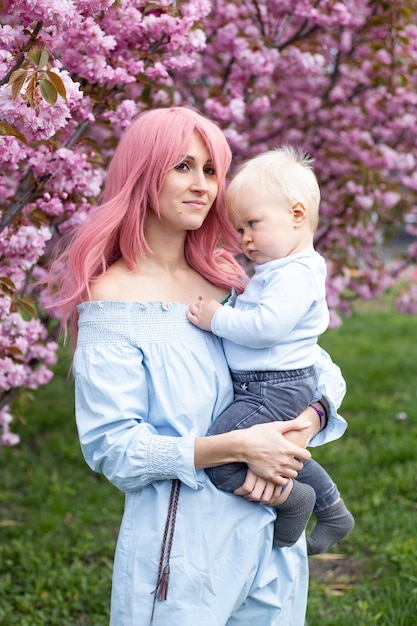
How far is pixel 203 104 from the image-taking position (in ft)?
13.9

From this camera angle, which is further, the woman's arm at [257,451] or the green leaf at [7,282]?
the green leaf at [7,282]

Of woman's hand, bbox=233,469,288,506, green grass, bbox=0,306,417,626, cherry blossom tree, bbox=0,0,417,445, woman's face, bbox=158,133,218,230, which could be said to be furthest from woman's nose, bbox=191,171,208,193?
green grass, bbox=0,306,417,626

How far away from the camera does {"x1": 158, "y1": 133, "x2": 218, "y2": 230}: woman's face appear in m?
2.08

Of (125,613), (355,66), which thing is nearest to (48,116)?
(125,613)

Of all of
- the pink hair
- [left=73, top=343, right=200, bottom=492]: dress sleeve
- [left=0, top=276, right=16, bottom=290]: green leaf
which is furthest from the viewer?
[left=0, top=276, right=16, bottom=290]: green leaf

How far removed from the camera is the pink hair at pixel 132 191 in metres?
2.05

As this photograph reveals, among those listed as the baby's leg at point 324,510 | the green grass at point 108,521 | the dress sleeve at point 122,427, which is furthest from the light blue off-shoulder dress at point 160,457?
the green grass at point 108,521

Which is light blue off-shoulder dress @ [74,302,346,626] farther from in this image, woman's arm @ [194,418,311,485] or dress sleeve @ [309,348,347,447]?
dress sleeve @ [309,348,347,447]

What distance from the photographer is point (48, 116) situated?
6.04 ft

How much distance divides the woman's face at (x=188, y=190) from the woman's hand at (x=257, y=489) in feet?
2.28

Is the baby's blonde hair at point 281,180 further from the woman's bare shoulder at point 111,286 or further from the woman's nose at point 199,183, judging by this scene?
the woman's bare shoulder at point 111,286

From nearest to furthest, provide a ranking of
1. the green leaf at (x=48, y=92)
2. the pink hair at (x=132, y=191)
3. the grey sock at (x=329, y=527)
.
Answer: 1. the green leaf at (x=48, y=92)
2. the pink hair at (x=132, y=191)
3. the grey sock at (x=329, y=527)

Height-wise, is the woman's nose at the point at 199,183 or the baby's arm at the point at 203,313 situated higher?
the woman's nose at the point at 199,183

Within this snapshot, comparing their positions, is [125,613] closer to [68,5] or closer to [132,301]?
[132,301]
